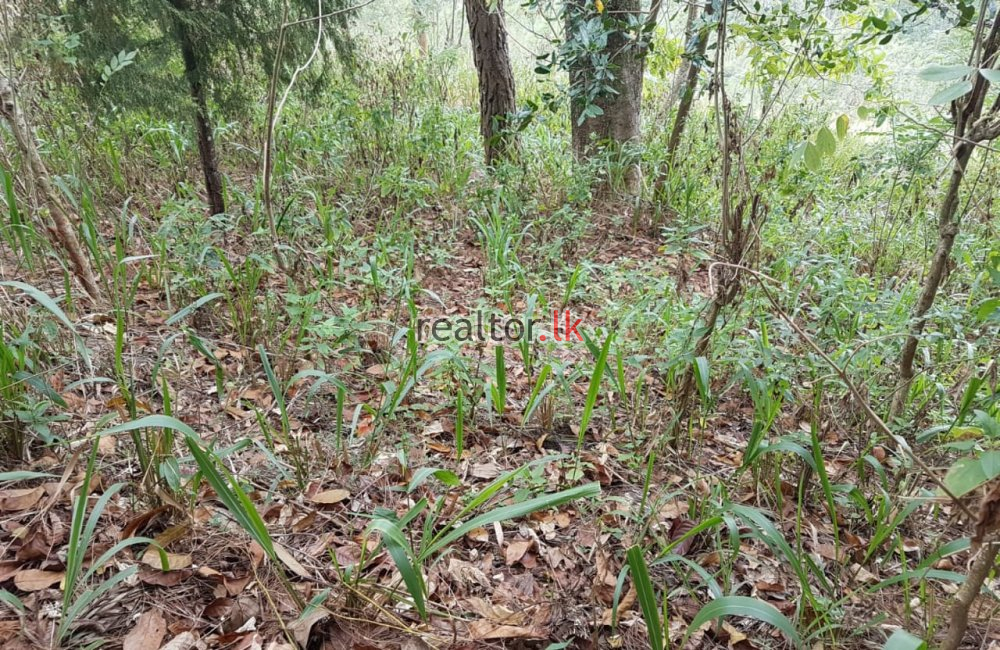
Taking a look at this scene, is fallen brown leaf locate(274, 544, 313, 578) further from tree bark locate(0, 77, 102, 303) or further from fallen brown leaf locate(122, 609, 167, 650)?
tree bark locate(0, 77, 102, 303)

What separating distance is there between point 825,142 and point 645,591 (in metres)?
1.05

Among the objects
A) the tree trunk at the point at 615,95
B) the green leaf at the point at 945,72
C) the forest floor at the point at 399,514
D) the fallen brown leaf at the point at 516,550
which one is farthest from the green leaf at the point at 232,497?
the tree trunk at the point at 615,95

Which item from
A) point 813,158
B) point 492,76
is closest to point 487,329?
point 813,158

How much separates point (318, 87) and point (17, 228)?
74.7 inches

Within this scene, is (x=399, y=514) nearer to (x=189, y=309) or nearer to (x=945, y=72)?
(x=189, y=309)

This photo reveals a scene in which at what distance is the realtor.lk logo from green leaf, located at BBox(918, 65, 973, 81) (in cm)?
166

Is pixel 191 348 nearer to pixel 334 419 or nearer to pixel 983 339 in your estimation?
pixel 334 419

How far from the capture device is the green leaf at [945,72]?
0.93 metres

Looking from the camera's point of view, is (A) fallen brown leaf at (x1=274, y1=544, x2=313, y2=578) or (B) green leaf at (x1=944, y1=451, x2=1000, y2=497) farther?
(A) fallen brown leaf at (x1=274, y1=544, x2=313, y2=578)

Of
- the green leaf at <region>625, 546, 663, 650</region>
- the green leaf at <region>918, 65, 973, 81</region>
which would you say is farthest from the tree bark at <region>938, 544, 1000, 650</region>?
the green leaf at <region>918, 65, 973, 81</region>

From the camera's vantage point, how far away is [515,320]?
8.63 feet

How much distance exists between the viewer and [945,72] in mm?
944

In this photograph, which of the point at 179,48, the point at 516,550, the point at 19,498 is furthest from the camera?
the point at 179,48

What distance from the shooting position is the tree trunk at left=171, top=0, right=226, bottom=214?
2779 millimetres
